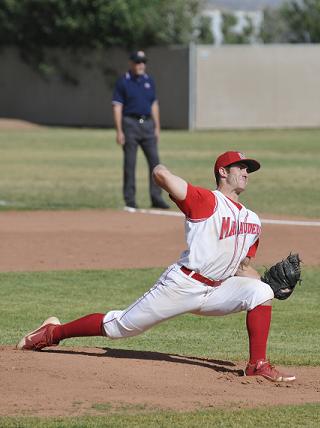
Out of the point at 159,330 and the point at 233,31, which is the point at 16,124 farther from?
the point at 159,330

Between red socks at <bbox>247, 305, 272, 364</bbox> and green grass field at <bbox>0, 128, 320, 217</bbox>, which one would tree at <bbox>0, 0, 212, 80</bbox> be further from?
red socks at <bbox>247, 305, 272, 364</bbox>

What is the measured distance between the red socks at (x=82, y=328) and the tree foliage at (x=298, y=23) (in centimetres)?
4787

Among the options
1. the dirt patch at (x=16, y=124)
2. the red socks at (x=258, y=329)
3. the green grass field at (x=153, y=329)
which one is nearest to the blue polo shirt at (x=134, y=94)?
the green grass field at (x=153, y=329)

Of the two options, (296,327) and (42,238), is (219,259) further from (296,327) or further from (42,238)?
(42,238)

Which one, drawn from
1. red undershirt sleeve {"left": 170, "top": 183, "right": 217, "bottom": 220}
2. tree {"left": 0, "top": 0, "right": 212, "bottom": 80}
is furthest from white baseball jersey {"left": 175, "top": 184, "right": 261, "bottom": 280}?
tree {"left": 0, "top": 0, "right": 212, "bottom": 80}

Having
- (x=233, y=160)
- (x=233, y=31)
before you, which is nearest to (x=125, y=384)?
(x=233, y=160)

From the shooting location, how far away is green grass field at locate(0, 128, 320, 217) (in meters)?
19.1

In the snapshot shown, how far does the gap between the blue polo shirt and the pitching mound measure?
9.19 m

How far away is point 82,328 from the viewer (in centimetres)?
791

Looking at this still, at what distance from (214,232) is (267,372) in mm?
979

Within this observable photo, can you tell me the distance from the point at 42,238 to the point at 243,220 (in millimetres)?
7232

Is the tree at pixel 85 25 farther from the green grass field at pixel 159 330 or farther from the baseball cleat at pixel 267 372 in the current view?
the baseball cleat at pixel 267 372

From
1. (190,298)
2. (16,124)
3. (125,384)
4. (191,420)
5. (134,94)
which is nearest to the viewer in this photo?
(191,420)

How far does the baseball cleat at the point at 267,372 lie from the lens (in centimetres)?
746
